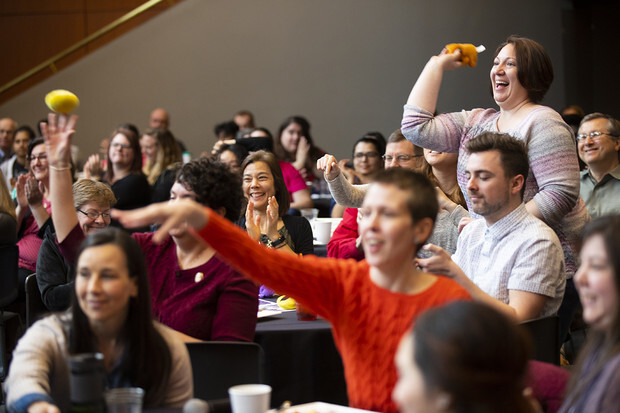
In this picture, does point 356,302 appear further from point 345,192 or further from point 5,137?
point 5,137

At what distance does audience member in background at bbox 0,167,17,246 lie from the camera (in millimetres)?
4023

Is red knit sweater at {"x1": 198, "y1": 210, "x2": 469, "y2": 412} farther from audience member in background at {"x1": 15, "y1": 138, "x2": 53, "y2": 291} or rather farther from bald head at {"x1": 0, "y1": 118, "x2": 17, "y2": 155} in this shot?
bald head at {"x1": 0, "y1": 118, "x2": 17, "y2": 155}

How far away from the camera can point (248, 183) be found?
3.91m

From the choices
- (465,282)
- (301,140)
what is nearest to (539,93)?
(465,282)

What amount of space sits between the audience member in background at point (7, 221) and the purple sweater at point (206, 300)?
1885 millimetres

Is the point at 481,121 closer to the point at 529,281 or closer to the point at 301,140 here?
the point at 529,281

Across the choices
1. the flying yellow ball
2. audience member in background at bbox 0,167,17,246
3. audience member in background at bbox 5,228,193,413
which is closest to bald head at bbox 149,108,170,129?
audience member in background at bbox 0,167,17,246

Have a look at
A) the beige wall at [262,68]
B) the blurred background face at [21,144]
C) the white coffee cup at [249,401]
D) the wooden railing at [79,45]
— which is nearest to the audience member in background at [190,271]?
the white coffee cup at [249,401]

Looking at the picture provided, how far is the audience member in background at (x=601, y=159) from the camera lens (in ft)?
15.2

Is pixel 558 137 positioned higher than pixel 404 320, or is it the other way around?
pixel 558 137

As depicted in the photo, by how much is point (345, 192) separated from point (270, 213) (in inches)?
15.9

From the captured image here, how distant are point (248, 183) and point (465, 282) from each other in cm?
191

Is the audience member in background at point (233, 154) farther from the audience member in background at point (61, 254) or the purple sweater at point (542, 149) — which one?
the purple sweater at point (542, 149)

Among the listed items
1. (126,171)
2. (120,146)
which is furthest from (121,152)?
(126,171)
